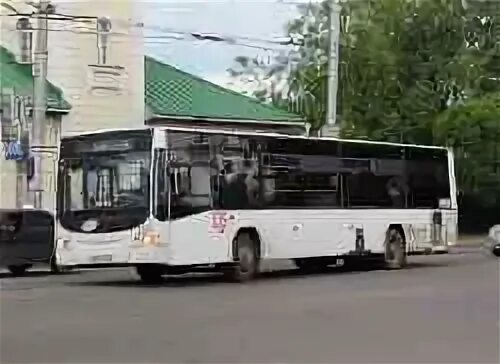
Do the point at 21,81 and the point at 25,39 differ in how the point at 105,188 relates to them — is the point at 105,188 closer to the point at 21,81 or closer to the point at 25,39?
the point at 21,81

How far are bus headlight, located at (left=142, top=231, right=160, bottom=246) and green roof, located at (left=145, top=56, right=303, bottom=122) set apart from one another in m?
22.7

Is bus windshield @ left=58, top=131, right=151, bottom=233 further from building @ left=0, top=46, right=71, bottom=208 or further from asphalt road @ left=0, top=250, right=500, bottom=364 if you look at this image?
building @ left=0, top=46, right=71, bottom=208

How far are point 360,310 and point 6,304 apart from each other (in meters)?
5.13

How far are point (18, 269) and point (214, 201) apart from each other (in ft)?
18.7

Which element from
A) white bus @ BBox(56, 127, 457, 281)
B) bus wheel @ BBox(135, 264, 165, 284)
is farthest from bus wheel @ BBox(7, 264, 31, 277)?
white bus @ BBox(56, 127, 457, 281)

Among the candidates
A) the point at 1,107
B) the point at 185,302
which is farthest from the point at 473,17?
Result: the point at 185,302

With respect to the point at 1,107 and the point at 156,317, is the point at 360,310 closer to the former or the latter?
the point at 156,317

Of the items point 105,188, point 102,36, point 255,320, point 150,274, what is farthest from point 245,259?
point 102,36

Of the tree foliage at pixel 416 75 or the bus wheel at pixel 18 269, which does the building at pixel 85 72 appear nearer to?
the tree foliage at pixel 416 75

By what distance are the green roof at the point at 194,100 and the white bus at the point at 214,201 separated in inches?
740

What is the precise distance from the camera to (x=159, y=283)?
22.1 m

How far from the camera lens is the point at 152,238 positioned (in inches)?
814

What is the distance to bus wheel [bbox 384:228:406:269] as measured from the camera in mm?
26219

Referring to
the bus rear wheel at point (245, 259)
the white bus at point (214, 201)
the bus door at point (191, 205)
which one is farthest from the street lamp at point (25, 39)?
the bus door at point (191, 205)
